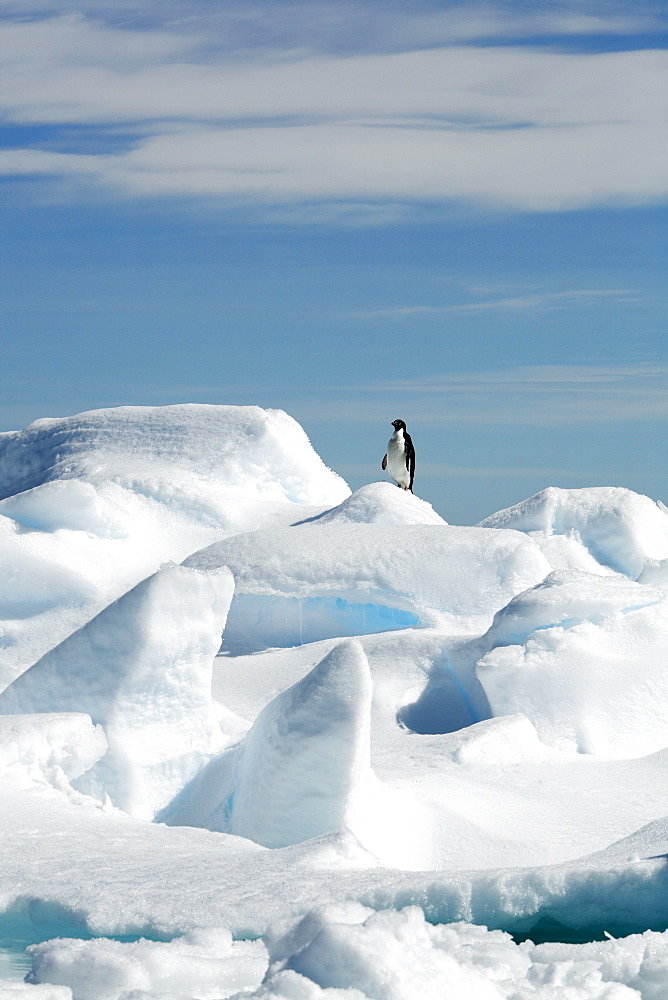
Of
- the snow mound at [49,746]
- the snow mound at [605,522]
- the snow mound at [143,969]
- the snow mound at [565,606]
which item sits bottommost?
the snow mound at [605,522]

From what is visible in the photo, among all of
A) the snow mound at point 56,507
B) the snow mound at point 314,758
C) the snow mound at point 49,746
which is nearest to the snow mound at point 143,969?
the snow mound at point 314,758

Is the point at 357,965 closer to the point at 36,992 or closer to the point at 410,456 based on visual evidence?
the point at 36,992

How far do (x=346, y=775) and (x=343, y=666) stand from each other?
524mm

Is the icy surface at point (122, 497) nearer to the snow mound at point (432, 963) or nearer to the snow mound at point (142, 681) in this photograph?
the snow mound at point (142, 681)

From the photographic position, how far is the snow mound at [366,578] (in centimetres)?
999

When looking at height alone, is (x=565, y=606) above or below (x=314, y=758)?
below

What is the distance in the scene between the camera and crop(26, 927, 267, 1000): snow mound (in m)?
2.89

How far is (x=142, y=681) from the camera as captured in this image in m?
6.20

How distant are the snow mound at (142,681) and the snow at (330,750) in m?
0.01

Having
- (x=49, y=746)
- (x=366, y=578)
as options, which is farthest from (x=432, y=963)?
(x=366, y=578)

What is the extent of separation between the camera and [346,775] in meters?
5.36

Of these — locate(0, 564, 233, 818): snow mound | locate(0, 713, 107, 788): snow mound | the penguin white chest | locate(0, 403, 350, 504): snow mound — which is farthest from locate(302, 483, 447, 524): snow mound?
locate(0, 713, 107, 788): snow mound

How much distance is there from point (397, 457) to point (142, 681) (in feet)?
32.0

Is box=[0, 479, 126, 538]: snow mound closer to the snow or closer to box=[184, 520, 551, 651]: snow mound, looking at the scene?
the snow
